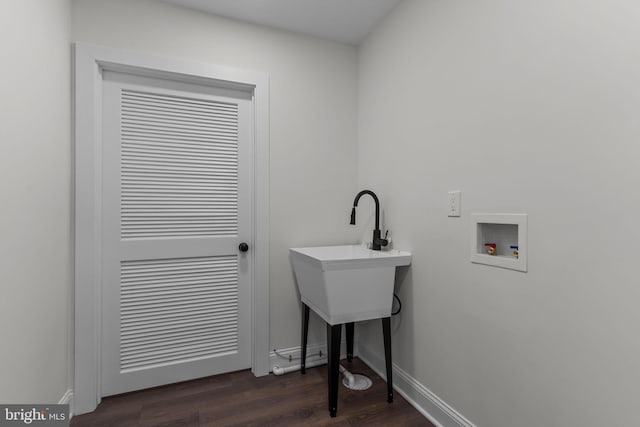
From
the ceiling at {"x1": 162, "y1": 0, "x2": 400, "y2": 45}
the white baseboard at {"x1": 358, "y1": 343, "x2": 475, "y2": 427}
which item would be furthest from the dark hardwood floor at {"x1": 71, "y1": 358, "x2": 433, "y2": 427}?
the ceiling at {"x1": 162, "y1": 0, "x2": 400, "y2": 45}

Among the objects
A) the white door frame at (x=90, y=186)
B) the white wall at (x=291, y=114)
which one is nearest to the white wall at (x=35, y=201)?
the white door frame at (x=90, y=186)

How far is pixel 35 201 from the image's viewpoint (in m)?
1.34

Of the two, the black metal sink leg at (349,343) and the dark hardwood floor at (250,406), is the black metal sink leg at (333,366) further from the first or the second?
the black metal sink leg at (349,343)

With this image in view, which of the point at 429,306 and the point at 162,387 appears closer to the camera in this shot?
the point at 429,306

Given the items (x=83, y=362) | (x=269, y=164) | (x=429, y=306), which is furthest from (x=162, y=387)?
(x=429, y=306)

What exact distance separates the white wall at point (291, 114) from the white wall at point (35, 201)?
492 mm

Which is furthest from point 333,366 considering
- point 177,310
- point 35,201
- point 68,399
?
point 35,201

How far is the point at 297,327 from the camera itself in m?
2.22

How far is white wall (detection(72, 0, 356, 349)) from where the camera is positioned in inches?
75.0

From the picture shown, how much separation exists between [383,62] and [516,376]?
1895 mm

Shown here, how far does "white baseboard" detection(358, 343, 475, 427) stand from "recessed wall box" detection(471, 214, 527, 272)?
77 centimetres

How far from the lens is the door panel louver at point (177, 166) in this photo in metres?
1.87

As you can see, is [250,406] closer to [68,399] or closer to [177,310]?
[177,310]

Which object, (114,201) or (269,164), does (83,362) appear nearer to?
(114,201)
